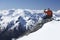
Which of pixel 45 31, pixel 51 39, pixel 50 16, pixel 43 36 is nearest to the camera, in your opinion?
pixel 51 39

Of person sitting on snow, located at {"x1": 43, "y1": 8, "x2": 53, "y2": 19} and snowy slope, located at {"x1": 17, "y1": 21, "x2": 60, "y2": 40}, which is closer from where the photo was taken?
snowy slope, located at {"x1": 17, "y1": 21, "x2": 60, "y2": 40}

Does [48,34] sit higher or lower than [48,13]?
higher

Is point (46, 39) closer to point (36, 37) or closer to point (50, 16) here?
point (36, 37)

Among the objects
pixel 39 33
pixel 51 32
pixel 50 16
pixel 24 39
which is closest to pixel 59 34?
pixel 51 32

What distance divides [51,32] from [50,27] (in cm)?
179

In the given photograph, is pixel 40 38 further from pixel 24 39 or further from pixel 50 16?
pixel 50 16

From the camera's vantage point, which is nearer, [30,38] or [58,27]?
[30,38]

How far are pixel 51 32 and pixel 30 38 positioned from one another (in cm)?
278

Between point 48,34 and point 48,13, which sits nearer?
point 48,34

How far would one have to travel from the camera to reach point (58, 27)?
24.8 meters

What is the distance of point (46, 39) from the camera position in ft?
68.6

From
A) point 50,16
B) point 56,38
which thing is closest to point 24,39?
point 56,38

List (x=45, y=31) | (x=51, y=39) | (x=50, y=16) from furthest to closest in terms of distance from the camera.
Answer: (x=50, y=16) < (x=45, y=31) < (x=51, y=39)

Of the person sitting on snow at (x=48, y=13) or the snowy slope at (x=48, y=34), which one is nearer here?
the snowy slope at (x=48, y=34)
